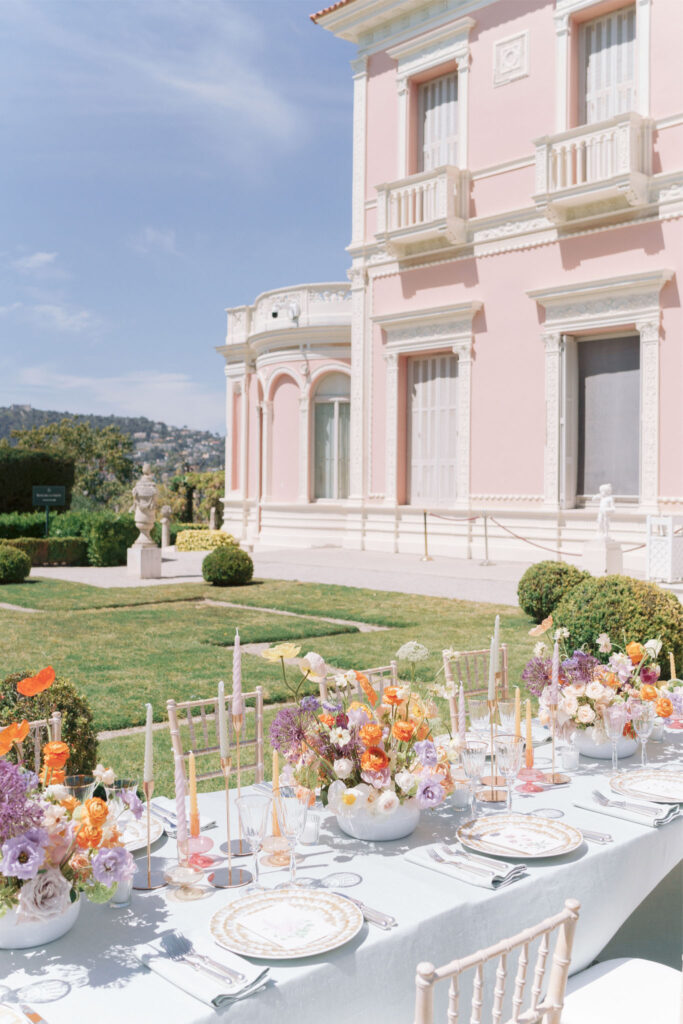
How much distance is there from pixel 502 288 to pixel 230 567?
24.3 ft

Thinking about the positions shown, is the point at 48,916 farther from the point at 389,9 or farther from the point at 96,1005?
the point at 389,9

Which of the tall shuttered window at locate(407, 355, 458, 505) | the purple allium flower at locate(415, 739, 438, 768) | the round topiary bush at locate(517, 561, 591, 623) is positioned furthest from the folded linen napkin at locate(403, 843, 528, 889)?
the tall shuttered window at locate(407, 355, 458, 505)

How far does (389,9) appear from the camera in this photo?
18.7 metres

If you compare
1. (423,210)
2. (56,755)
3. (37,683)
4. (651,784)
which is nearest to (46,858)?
(56,755)

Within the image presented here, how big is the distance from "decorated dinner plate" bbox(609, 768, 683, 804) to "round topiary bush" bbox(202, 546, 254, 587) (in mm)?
12326

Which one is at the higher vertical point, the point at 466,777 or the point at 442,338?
the point at 442,338

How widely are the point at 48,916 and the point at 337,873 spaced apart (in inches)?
31.2

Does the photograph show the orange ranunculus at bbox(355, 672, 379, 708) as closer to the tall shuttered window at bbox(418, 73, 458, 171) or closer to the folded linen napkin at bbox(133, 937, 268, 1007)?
the folded linen napkin at bbox(133, 937, 268, 1007)

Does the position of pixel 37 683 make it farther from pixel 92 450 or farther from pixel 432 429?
pixel 92 450

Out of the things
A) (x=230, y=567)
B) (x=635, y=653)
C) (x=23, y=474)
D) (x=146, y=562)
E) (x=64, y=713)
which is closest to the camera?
(x=635, y=653)

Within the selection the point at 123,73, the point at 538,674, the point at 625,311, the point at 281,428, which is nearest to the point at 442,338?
the point at 625,311

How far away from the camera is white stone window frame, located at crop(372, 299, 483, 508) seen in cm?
1788

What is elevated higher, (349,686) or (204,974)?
(349,686)

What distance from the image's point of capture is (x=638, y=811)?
2.98 m
